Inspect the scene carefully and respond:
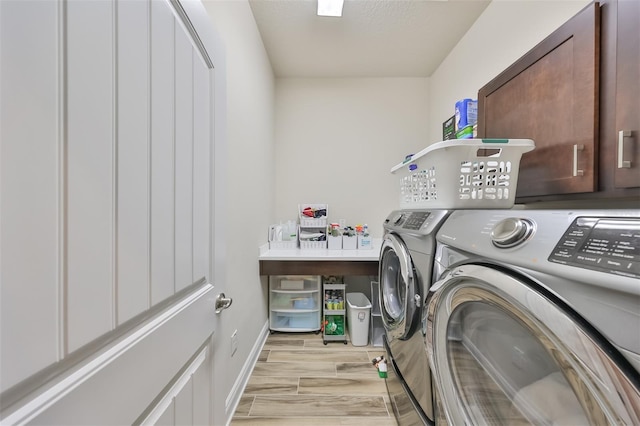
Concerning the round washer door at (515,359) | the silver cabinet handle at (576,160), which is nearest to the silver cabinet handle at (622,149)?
the silver cabinet handle at (576,160)

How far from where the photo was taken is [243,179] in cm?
164

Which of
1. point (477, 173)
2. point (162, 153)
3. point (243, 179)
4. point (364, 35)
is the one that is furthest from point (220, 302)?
point (364, 35)

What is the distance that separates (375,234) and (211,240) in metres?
2.12

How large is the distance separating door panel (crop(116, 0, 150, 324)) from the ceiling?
66.2 inches

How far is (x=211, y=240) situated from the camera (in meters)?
0.83

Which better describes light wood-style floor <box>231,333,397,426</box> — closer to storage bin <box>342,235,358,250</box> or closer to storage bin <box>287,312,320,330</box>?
storage bin <box>287,312,320,330</box>

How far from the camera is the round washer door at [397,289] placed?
1035 mm

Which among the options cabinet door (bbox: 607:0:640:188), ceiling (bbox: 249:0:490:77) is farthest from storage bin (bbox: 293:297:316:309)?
ceiling (bbox: 249:0:490:77)

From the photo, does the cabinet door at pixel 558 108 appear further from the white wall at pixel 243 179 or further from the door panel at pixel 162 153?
the white wall at pixel 243 179

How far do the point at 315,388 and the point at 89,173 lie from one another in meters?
1.74

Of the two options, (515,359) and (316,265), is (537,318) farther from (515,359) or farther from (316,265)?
(316,265)

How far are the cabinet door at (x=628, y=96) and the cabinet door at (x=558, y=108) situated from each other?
69mm

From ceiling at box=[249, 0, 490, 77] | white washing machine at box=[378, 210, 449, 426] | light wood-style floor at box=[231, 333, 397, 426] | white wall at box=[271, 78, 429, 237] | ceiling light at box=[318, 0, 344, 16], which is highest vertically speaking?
ceiling at box=[249, 0, 490, 77]

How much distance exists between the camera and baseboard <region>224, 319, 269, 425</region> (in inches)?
54.7
